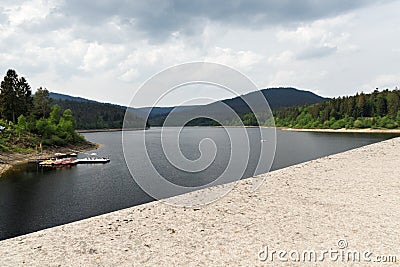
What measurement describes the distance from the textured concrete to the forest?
29.3 m

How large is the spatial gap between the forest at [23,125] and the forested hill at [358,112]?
223 ft

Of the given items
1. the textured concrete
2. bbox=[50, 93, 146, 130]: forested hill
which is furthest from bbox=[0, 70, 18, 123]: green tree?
bbox=[50, 93, 146, 130]: forested hill

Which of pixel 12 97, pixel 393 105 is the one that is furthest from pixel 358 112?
pixel 12 97

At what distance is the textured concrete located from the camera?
5.98 metres

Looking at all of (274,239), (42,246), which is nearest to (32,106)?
(42,246)

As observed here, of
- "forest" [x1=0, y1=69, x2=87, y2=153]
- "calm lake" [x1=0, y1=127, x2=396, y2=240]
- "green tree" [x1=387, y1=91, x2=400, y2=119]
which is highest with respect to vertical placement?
"green tree" [x1=387, y1=91, x2=400, y2=119]

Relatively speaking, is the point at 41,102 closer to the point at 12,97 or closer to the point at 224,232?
the point at 12,97

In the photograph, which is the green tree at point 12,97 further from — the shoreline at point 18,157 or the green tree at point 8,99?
the shoreline at point 18,157

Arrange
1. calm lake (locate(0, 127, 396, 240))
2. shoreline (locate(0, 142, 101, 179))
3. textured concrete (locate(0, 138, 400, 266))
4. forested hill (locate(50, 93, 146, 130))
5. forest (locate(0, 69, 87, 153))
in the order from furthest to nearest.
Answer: forested hill (locate(50, 93, 146, 130)) → forest (locate(0, 69, 87, 153)) → shoreline (locate(0, 142, 101, 179)) → calm lake (locate(0, 127, 396, 240)) → textured concrete (locate(0, 138, 400, 266))

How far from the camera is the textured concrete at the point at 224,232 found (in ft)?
19.6

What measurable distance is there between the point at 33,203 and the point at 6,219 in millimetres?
2503

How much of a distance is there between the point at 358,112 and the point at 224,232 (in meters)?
A: 87.6

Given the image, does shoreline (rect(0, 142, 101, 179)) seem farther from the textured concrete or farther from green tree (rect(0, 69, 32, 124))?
the textured concrete

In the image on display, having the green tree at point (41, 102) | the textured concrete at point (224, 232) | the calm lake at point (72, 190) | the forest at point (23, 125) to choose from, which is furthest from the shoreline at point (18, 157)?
the textured concrete at point (224, 232)
